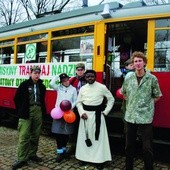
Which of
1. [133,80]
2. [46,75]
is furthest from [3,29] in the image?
[133,80]

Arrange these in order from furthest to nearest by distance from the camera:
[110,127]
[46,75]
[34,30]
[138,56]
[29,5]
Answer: [29,5] → [34,30] → [46,75] → [110,127] → [138,56]

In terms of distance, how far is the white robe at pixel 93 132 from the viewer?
567 centimetres

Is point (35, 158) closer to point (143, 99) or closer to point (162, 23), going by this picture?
point (143, 99)

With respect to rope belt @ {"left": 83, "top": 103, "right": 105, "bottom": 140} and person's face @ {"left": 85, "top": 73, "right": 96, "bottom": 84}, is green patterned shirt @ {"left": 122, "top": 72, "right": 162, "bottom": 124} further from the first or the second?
person's face @ {"left": 85, "top": 73, "right": 96, "bottom": 84}

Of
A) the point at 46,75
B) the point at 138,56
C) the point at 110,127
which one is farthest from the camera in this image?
the point at 46,75

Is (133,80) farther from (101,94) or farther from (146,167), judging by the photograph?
(146,167)

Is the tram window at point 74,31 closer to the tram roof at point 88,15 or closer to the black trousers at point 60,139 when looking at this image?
the tram roof at point 88,15

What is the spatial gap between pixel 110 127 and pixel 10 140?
2.65 m

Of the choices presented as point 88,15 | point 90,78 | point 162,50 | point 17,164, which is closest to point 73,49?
point 88,15

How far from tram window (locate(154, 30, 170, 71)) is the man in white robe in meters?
1.17

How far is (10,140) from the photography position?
7.97 metres

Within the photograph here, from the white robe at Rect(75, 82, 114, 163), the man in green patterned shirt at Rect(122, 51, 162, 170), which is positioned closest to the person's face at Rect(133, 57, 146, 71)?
the man in green patterned shirt at Rect(122, 51, 162, 170)

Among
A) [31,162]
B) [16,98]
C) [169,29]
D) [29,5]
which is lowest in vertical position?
[31,162]

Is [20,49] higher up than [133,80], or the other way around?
[20,49]
